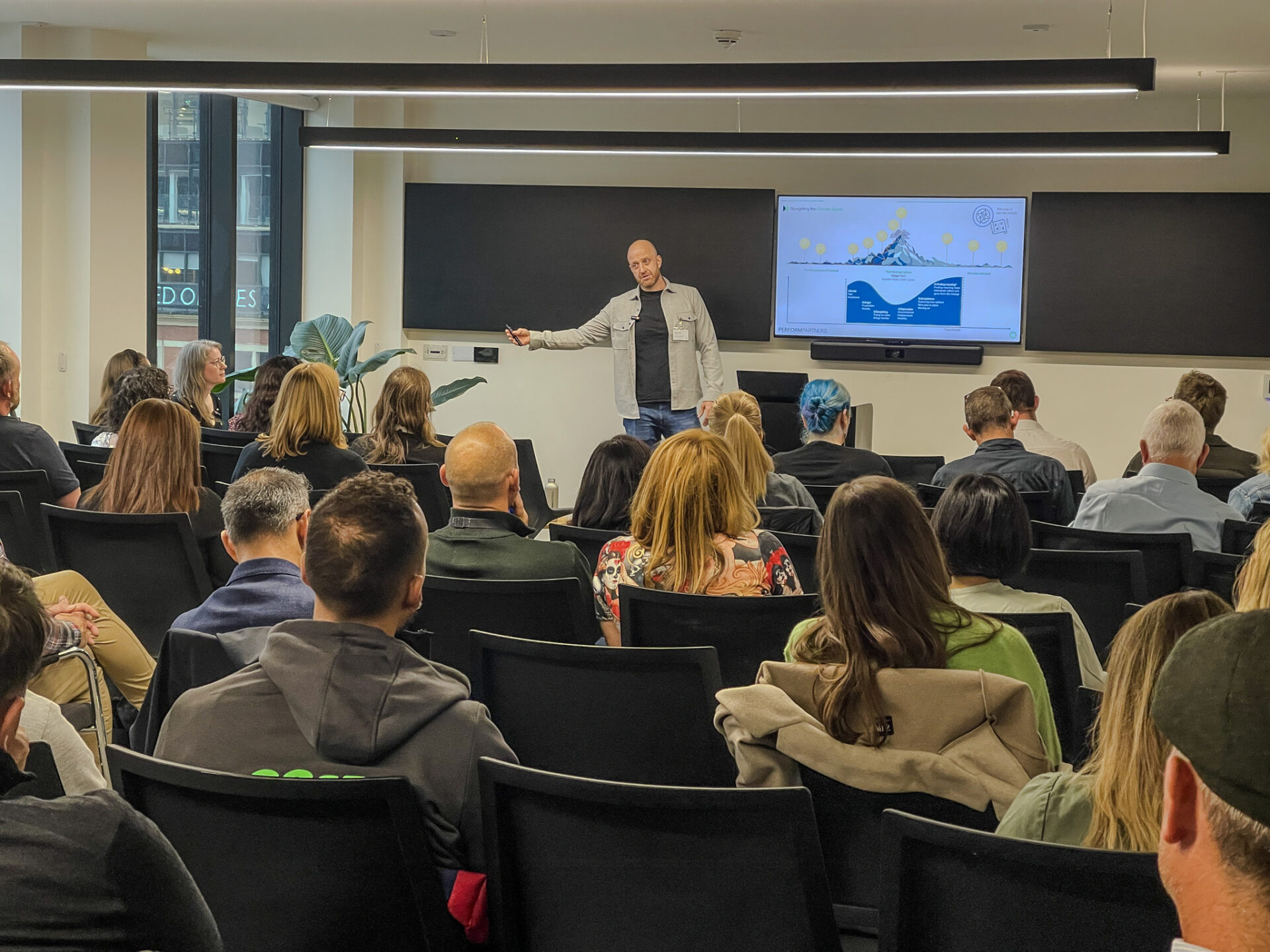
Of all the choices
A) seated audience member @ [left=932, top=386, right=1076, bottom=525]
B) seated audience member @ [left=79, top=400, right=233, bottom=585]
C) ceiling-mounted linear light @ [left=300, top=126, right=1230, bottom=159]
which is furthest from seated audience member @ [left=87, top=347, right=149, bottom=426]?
seated audience member @ [left=932, top=386, right=1076, bottom=525]

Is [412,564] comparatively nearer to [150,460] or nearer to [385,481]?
[385,481]

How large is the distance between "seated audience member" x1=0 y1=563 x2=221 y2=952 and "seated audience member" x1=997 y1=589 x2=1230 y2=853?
0.99m

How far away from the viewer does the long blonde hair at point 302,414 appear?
490 cm

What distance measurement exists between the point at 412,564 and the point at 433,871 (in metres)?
0.59

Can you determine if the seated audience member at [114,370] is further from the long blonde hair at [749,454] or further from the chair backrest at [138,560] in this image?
the long blonde hair at [749,454]

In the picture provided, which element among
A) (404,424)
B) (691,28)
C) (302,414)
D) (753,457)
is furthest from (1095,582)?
(691,28)

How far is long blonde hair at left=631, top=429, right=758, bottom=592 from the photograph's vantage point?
334 cm

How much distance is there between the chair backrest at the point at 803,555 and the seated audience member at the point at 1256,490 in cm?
185

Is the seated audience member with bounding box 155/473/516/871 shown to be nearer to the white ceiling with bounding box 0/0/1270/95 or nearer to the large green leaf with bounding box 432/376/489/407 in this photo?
the white ceiling with bounding box 0/0/1270/95

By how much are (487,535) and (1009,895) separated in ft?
6.93

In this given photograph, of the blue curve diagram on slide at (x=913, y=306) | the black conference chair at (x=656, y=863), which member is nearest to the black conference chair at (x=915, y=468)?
the blue curve diagram on slide at (x=913, y=306)

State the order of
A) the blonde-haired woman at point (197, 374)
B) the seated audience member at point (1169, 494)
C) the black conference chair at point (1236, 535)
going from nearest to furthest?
the black conference chair at point (1236, 535)
the seated audience member at point (1169, 494)
the blonde-haired woman at point (197, 374)

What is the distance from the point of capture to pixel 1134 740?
1.65 meters

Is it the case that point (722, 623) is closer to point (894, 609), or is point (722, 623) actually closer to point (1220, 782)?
point (894, 609)
